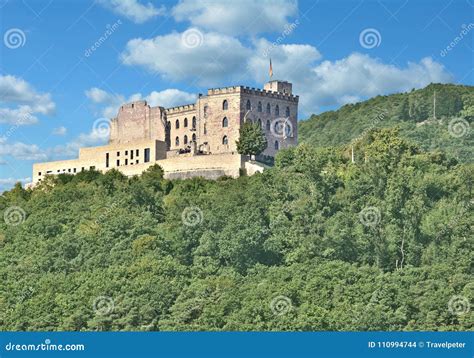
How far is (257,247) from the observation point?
2345 inches

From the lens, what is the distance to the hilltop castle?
7038 cm

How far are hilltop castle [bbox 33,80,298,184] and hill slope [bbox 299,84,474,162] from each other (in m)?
37.2

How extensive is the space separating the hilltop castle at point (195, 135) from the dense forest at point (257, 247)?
2068mm

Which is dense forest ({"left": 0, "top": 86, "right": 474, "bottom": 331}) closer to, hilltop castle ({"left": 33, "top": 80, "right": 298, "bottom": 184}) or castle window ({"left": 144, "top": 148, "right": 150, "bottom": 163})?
hilltop castle ({"left": 33, "top": 80, "right": 298, "bottom": 184})

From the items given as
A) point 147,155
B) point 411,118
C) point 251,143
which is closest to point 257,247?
point 251,143

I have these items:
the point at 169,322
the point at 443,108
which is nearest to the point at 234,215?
the point at 169,322

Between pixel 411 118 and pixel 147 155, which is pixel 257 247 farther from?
pixel 411 118

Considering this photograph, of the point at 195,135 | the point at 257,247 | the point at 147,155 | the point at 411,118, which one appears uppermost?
the point at 411,118

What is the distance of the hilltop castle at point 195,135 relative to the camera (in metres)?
70.4

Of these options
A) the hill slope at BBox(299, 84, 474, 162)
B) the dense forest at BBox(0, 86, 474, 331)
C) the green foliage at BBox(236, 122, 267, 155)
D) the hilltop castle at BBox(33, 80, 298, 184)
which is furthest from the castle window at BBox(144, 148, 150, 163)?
the hill slope at BBox(299, 84, 474, 162)

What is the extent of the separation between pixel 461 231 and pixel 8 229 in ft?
87.2

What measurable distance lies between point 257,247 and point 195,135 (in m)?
16.8

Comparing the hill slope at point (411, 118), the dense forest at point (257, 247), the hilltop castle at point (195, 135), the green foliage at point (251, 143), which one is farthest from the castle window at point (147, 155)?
the hill slope at point (411, 118)

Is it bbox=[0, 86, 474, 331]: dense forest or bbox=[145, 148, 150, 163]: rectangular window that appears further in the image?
bbox=[145, 148, 150, 163]: rectangular window
